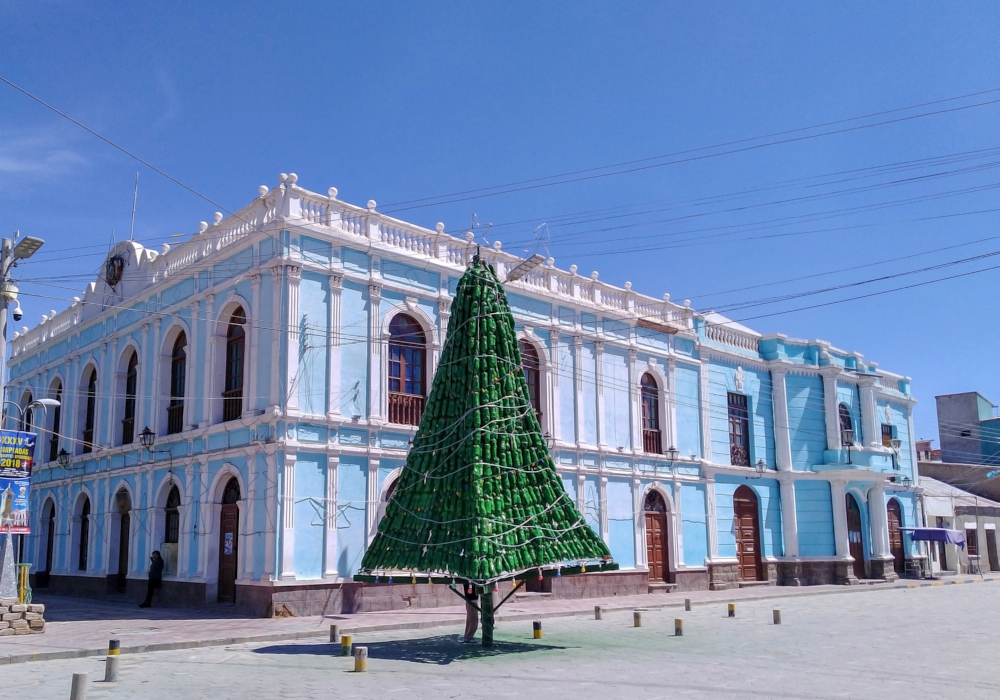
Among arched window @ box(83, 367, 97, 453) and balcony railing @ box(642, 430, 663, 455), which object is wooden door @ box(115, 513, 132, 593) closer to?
arched window @ box(83, 367, 97, 453)

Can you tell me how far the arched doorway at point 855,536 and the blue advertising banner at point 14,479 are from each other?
84.5ft

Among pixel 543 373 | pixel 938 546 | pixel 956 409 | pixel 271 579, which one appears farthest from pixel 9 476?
pixel 956 409

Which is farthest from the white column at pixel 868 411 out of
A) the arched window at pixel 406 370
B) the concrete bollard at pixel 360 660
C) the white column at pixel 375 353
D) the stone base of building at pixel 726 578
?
the concrete bollard at pixel 360 660

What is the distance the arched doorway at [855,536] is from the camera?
31484 millimetres

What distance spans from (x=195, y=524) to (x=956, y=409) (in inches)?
1734

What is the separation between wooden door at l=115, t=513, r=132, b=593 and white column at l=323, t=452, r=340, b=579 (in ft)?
26.6

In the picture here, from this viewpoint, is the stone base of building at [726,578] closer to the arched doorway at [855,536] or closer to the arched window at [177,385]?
the arched doorway at [855,536]

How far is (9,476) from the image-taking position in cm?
1550

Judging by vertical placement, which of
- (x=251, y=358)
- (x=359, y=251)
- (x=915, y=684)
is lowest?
(x=915, y=684)

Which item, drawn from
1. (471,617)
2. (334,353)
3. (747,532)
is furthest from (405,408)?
(747,532)

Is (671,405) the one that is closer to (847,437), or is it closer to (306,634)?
(847,437)

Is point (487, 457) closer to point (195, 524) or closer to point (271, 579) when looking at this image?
point (271, 579)

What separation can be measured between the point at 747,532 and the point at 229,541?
17.2m

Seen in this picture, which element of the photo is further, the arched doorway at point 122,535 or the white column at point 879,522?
the white column at point 879,522
